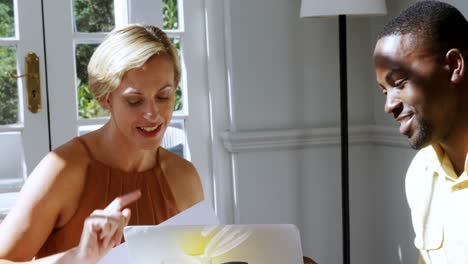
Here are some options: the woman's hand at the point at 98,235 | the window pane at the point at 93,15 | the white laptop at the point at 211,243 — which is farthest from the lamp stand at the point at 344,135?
the white laptop at the point at 211,243

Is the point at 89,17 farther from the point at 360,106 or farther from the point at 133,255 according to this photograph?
the point at 133,255

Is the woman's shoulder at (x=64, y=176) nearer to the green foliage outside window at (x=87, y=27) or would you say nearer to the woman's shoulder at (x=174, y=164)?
the woman's shoulder at (x=174, y=164)

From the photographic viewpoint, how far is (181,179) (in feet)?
6.24

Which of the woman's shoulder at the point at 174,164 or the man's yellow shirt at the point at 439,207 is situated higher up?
the woman's shoulder at the point at 174,164

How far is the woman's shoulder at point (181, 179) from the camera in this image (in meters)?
1.89

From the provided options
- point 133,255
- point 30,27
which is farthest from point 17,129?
point 133,255

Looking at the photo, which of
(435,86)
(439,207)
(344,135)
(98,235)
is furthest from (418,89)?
(344,135)

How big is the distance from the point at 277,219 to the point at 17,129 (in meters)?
1.29

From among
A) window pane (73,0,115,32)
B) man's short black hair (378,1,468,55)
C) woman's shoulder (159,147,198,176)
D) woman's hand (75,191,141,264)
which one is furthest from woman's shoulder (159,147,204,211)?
window pane (73,0,115,32)

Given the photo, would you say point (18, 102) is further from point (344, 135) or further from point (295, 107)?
point (344, 135)

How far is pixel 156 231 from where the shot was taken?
1342 mm

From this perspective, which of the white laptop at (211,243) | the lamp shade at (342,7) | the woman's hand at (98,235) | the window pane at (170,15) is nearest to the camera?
the white laptop at (211,243)

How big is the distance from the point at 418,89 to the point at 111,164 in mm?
679

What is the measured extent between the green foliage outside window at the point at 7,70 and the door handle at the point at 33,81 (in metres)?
0.05
